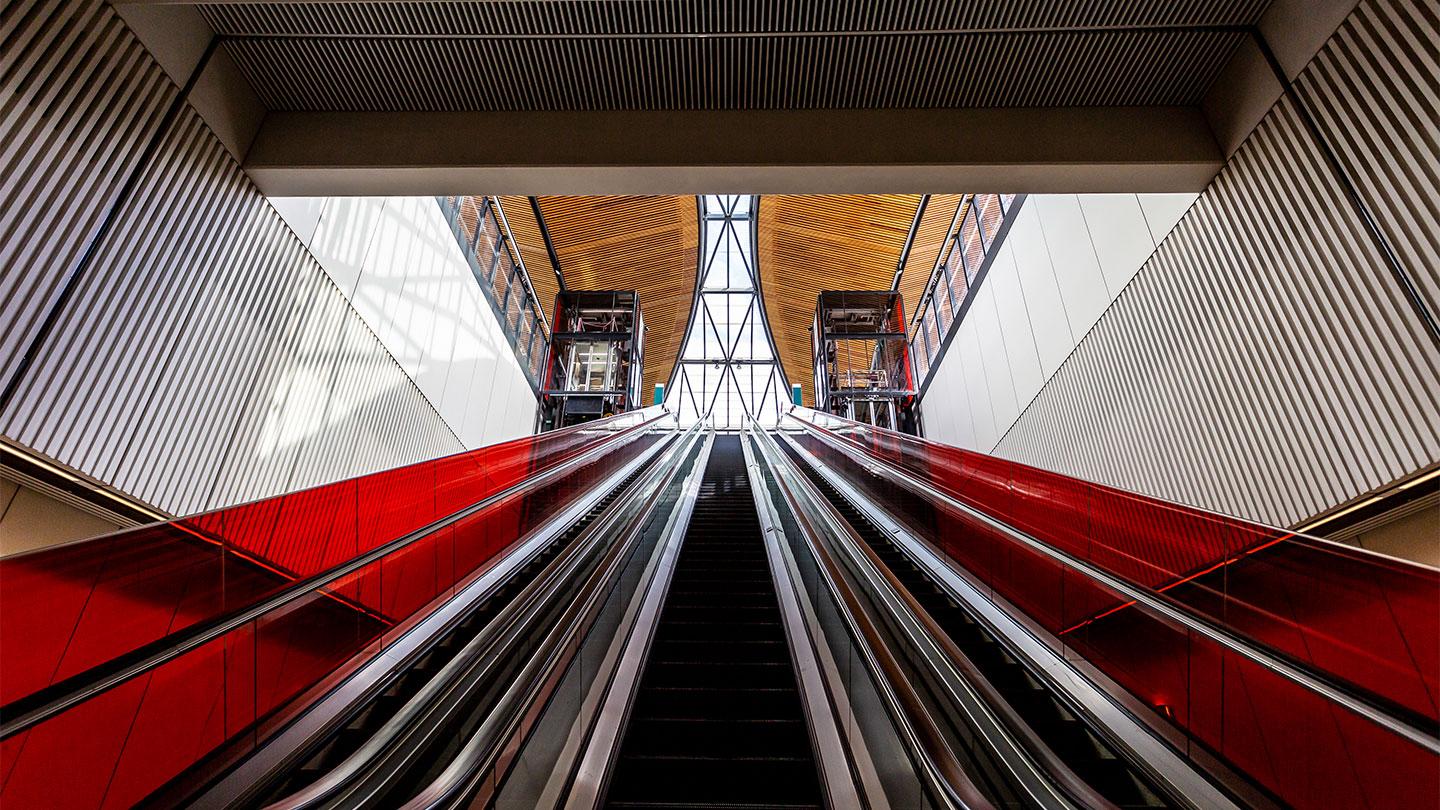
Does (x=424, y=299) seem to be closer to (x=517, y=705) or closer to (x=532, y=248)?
(x=532, y=248)

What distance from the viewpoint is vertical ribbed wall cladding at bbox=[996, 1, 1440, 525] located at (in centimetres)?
331

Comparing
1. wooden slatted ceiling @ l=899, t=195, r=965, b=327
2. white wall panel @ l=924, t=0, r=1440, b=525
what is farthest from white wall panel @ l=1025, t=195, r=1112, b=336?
wooden slatted ceiling @ l=899, t=195, r=965, b=327

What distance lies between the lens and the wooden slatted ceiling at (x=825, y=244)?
48.4 feet

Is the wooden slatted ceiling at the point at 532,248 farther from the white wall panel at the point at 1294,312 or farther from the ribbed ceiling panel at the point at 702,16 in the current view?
the white wall panel at the point at 1294,312

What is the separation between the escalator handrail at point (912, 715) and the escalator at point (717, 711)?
453 millimetres

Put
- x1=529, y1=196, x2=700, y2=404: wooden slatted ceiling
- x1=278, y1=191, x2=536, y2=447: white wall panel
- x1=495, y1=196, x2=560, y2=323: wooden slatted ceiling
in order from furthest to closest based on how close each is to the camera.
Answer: x1=529, y1=196, x2=700, y2=404: wooden slatted ceiling < x1=495, y1=196, x2=560, y2=323: wooden slatted ceiling < x1=278, y1=191, x2=536, y2=447: white wall panel

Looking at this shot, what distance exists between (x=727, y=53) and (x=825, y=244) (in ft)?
40.8

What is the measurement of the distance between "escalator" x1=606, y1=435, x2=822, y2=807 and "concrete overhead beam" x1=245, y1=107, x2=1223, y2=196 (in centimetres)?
306

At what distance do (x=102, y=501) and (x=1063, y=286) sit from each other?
9.16 metres

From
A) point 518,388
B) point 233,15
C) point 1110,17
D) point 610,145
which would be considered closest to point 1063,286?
point 1110,17

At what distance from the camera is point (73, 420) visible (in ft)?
11.9

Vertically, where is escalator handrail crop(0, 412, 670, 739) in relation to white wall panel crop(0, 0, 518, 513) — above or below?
below

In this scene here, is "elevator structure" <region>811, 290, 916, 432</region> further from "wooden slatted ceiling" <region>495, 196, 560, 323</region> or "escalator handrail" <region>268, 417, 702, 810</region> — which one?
"escalator handrail" <region>268, 417, 702, 810</region>

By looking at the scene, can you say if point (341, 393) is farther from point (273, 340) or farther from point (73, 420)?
point (73, 420)
